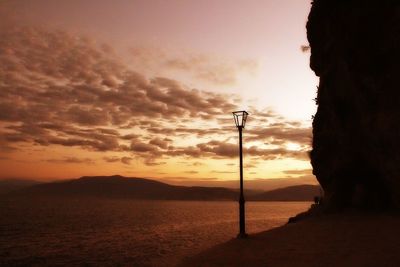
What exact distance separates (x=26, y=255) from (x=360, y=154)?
23.5 meters

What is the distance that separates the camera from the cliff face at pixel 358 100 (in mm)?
22641

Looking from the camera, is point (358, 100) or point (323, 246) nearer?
point (323, 246)

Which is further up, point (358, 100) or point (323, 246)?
point (358, 100)

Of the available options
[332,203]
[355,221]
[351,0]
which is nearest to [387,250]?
[355,221]

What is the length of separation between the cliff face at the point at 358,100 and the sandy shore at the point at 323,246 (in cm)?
380

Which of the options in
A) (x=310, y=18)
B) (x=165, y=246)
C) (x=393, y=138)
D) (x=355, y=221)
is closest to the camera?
(x=355, y=221)

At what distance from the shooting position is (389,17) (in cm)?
2289

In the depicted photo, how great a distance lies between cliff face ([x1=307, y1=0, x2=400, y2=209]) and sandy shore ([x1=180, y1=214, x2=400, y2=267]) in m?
3.80

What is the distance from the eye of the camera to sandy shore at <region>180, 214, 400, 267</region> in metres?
13.0

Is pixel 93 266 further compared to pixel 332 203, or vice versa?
pixel 332 203

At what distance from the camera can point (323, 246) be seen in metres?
15.4

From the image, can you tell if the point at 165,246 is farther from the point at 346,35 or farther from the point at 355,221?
the point at 346,35

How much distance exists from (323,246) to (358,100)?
13422 millimetres

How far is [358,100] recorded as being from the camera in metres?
25.3
